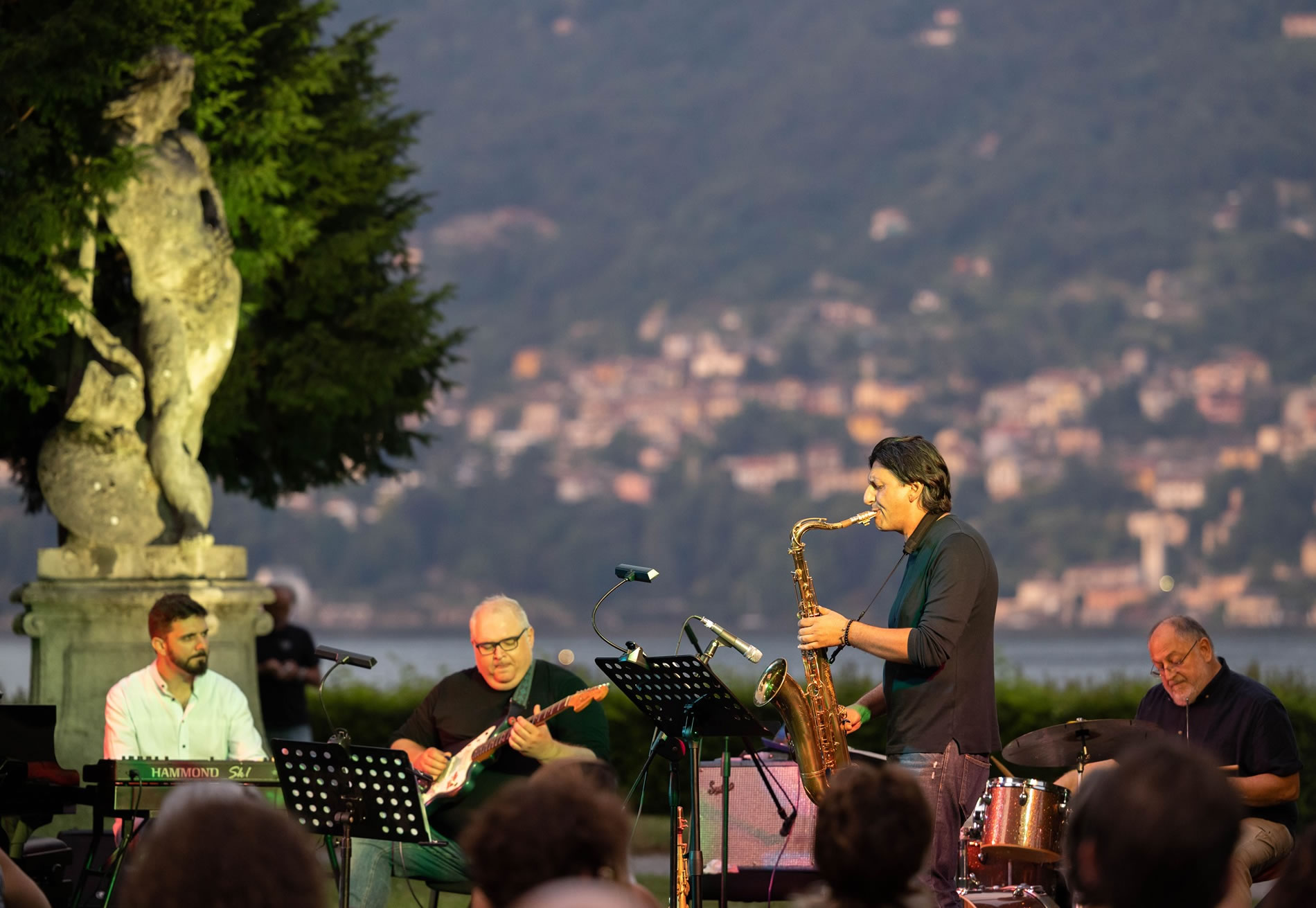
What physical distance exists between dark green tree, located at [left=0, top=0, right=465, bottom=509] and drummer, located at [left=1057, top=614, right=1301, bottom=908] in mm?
7454

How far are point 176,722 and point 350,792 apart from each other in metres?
1.86

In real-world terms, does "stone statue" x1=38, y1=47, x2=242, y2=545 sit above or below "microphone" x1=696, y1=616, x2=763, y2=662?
above

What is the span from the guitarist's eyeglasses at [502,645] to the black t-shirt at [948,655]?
1930mm

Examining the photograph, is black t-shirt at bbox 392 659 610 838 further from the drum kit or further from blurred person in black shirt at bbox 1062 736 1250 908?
blurred person in black shirt at bbox 1062 736 1250 908

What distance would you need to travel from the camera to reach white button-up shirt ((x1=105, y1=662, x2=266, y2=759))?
25.8ft

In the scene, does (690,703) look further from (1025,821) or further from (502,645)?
(1025,821)

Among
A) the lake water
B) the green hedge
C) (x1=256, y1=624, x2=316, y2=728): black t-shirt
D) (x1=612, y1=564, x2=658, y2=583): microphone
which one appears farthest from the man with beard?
the lake water

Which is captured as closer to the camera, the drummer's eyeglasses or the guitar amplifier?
the drummer's eyeglasses

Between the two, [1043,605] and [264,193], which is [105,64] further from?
[1043,605]

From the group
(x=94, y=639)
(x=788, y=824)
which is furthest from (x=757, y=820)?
(x=94, y=639)

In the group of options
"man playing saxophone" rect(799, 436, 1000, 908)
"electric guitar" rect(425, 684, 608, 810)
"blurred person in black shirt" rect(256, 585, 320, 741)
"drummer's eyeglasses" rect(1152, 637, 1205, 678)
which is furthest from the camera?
"blurred person in black shirt" rect(256, 585, 320, 741)

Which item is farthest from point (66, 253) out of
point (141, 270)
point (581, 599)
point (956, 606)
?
point (581, 599)

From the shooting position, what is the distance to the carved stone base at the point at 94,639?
10.9 metres

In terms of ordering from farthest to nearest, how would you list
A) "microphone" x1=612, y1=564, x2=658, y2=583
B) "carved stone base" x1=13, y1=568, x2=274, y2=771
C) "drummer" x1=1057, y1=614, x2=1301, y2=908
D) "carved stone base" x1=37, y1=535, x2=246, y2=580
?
"carved stone base" x1=37, y1=535, x2=246, y2=580
"carved stone base" x1=13, y1=568, x2=274, y2=771
"drummer" x1=1057, y1=614, x2=1301, y2=908
"microphone" x1=612, y1=564, x2=658, y2=583
